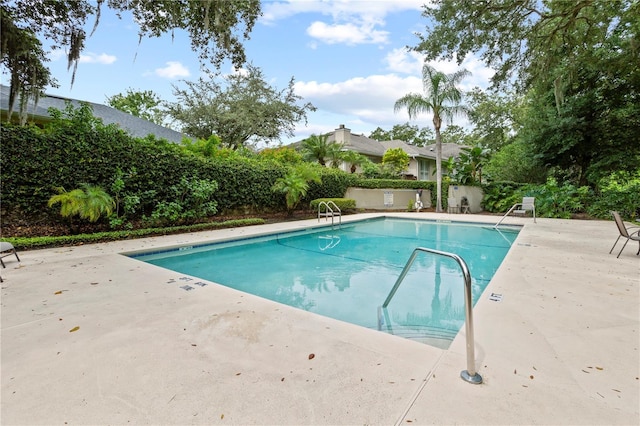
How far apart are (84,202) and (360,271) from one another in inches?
259

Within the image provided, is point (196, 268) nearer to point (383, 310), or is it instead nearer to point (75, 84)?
point (383, 310)

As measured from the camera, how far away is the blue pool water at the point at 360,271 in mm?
3949

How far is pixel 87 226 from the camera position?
791cm

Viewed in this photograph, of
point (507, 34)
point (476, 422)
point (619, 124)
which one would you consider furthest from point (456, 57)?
point (619, 124)

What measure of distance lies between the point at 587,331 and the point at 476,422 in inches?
75.3

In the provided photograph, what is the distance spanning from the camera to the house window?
85.2 ft

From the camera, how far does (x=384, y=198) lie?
60.5 feet

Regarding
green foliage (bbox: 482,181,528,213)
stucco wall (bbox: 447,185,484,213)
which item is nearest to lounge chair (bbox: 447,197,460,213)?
stucco wall (bbox: 447,185,484,213)

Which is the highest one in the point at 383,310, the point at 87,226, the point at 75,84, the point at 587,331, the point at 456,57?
the point at 456,57

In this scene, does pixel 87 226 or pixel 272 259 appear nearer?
pixel 272 259

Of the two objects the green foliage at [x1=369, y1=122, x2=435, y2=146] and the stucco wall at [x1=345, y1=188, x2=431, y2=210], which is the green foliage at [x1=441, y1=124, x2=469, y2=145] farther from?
the stucco wall at [x1=345, y1=188, x2=431, y2=210]

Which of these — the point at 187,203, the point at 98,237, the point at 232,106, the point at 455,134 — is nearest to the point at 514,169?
the point at 232,106

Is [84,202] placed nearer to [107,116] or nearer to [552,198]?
[107,116]

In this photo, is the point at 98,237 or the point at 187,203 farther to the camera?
the point at 187,203
